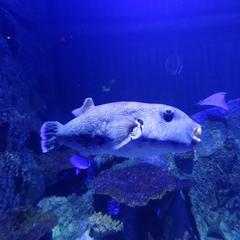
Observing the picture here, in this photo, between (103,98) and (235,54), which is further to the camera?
(235,54)

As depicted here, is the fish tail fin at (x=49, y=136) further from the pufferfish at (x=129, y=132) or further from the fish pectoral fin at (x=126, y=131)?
the fish pectoral fin at (x=126, y=131)

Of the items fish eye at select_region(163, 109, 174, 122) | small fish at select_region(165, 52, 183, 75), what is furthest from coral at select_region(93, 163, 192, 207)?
small fish at select_region(165, 52, 183, 75)

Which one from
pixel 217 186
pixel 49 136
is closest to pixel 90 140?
pixel 49 136

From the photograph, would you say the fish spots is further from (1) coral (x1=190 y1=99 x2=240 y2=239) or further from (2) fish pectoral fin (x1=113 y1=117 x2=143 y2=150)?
(1) coral (x1=190 y1=99 x2=240 y2=239)

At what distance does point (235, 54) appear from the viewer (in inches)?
1202

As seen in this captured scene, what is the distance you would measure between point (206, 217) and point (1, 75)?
7.32 metres

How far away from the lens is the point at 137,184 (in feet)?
19.5

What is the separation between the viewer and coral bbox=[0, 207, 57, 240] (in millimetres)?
4891

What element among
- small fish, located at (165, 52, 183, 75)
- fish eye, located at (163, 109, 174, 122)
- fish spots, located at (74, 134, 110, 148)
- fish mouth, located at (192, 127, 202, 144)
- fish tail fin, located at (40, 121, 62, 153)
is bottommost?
fish spots, located at (74, 134, 110, 148)

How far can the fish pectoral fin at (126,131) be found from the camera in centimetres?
330

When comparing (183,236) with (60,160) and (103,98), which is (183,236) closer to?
(60,160)

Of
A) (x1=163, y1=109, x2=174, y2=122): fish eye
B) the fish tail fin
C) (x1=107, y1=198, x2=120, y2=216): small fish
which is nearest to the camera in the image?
(x1=163, y1=109, x2=174, y2=122): fish eye

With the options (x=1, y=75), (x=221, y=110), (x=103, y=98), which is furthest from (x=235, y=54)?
(x=1, y=75)

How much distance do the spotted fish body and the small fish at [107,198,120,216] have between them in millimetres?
2761
